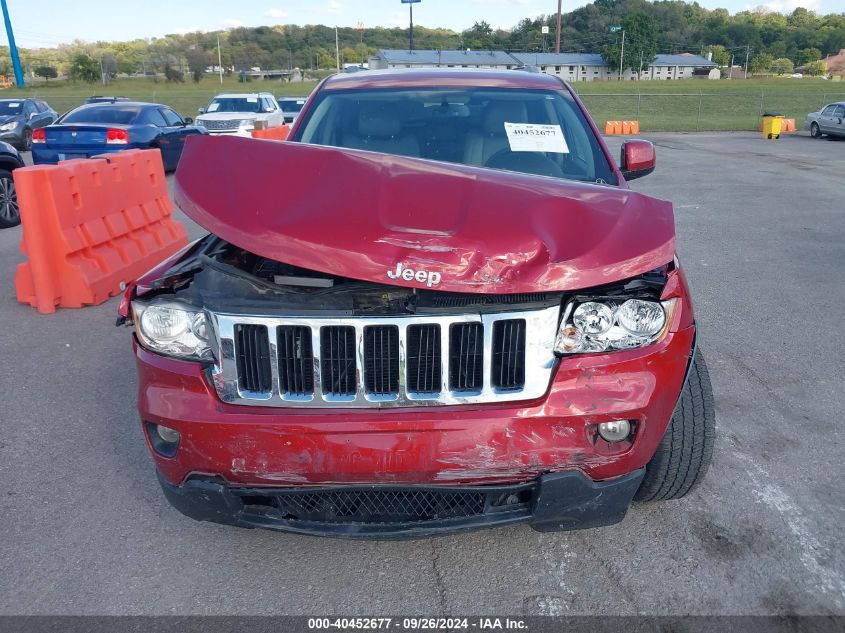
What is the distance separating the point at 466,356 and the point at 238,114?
692 inches

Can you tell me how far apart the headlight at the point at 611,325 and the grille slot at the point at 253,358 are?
0.95 meters

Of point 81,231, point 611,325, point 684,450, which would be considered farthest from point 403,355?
point 81,231

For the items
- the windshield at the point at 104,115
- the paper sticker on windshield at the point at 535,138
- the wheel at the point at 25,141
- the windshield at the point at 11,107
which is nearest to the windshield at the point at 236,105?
the windshield at the point at 104,115

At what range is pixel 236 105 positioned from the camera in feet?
65.1

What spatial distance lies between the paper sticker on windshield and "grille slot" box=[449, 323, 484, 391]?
5.71 ft

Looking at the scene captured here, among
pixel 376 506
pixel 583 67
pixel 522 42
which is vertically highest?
pixel 522 42

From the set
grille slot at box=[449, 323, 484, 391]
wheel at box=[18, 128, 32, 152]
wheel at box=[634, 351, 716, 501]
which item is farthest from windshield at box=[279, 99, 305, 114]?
grille slot at box=[449, 323, 484, 391]

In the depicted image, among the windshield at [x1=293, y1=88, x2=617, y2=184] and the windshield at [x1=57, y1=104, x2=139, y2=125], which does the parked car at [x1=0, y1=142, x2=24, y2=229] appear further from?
the windshield at [x1=293, y1=88, x2=617, y2=184]

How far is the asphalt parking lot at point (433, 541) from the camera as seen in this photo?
2547 mm

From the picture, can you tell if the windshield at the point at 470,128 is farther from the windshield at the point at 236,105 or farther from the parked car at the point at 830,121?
the parked car at the point at 830,121

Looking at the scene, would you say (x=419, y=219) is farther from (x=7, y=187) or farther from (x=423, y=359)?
(x=7, y=187)

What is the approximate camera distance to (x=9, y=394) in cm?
441

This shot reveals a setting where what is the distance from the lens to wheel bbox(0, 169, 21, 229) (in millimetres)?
9805

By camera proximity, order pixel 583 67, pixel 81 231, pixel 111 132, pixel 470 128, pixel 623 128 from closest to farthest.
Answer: pixel 470 128 < pixel 81 231 < pixel 111 132 < pixel 623 128 < pixel 583 67
